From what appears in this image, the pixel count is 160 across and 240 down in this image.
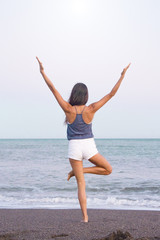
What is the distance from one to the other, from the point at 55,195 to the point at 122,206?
2.31 meters

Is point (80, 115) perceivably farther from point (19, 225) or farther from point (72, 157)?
point (19, 225)

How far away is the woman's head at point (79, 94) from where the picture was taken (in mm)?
4324

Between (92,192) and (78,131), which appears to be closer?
(78,131)

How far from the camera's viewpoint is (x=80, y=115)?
14.1ft

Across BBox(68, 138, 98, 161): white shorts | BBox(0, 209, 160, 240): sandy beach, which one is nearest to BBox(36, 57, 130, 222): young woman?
BBox(68, 138, 98, 161): white shorts

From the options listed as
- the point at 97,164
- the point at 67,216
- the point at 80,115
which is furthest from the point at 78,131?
the point at 67,216

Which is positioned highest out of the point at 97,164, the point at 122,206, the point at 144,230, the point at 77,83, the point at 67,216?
the point at 77,83

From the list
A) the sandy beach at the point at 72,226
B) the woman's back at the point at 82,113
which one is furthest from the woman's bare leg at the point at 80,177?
the woman's back at the point at 82,113

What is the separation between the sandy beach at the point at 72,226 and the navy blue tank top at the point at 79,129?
1.18 m

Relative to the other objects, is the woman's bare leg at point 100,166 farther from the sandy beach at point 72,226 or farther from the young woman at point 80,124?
the sandy beach at point 72,226

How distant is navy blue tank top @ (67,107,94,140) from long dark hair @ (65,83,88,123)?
18cm

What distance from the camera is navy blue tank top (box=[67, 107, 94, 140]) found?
14.0 ft

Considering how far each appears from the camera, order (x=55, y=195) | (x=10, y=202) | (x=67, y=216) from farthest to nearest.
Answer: (x=55, y=195), (x=10, y=202), (x=67, y=216)

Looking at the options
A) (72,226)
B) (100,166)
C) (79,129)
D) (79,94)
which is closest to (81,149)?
(79,129)
